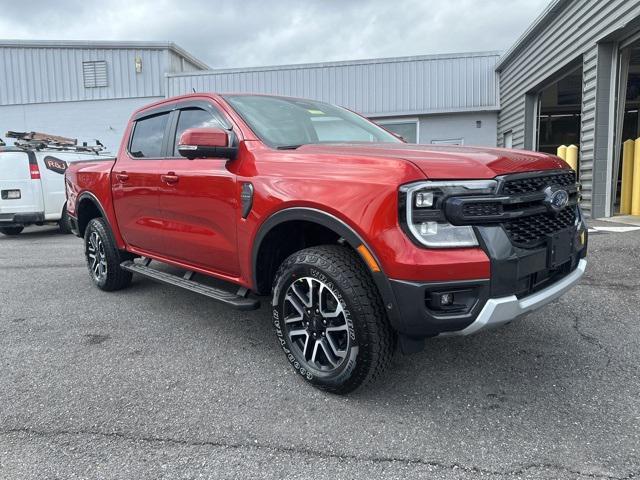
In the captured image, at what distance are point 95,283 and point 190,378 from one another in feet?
9.09

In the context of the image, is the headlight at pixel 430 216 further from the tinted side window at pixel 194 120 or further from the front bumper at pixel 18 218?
the front bumper at pixel 18 218

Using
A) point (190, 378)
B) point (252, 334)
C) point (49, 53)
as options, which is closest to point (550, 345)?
point (252, 334)

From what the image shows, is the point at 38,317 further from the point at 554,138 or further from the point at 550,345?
the point at 554,138

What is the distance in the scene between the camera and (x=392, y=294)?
2246 millimetres

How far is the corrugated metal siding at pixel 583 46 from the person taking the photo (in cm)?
743

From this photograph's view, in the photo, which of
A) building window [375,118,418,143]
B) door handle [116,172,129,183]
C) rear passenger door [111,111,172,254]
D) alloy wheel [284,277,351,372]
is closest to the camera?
alloy wheel [284,277,351,372]

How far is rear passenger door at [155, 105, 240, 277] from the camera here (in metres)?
3.18

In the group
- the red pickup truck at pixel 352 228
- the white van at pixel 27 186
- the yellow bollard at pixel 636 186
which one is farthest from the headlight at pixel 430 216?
the white van at pixel 27 186

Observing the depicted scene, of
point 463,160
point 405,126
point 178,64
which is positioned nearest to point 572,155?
point 405,126

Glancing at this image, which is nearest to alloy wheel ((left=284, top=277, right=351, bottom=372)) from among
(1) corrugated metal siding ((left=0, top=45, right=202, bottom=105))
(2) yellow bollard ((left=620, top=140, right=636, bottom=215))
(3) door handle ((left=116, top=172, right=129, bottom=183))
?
(3) door handle ((left=116, top=172, right=129, bottom=183))

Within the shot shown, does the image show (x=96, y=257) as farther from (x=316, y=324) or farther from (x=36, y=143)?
(x=36, y=143)

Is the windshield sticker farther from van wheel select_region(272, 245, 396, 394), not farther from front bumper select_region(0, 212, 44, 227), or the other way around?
van wheel select_region(272, 245, 396, 394)

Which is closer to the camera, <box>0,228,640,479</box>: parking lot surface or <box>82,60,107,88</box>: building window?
<box>0,228,640,479</box>: parking lot surface

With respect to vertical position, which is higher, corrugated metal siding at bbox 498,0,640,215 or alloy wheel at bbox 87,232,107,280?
corrugated metal siding at bbox 498,0,640,215
